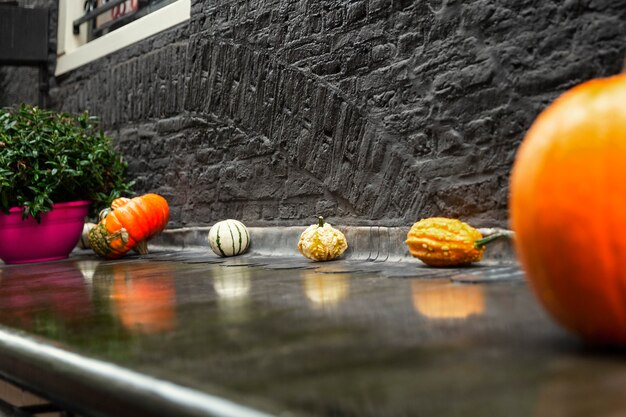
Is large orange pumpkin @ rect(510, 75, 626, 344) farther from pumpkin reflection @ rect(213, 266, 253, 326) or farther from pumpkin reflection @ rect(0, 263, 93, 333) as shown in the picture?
pumpkin reflection @ rect(0, 263, 93, 333)

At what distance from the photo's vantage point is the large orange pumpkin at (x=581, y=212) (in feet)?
3.09

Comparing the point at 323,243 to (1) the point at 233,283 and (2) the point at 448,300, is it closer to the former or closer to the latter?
(1) the point at 233,283

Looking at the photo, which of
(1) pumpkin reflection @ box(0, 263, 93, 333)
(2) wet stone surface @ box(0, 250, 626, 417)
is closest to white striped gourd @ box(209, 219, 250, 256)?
(1) pumpkin reflection @ box(0, 263, 93, 333)

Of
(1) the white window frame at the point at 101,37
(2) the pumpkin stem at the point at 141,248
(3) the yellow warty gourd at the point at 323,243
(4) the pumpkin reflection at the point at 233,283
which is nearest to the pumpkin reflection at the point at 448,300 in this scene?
(4) the pumpkin reflection at the point at 233,283

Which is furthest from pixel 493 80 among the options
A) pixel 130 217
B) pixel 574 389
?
pixel 130 217

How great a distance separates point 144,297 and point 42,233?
7.03 ft

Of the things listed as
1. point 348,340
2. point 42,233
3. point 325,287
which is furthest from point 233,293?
point 42,233

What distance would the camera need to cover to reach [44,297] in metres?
2.24

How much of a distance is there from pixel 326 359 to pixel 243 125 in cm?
264

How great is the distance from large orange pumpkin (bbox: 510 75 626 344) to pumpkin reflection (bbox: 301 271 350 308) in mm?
701

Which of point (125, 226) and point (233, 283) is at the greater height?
point (125, 226)

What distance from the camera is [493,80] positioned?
2383 mm

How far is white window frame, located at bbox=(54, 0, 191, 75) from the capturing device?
4.22 metres

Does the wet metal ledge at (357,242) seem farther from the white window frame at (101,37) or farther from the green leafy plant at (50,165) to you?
the white window frame at (101,37)
